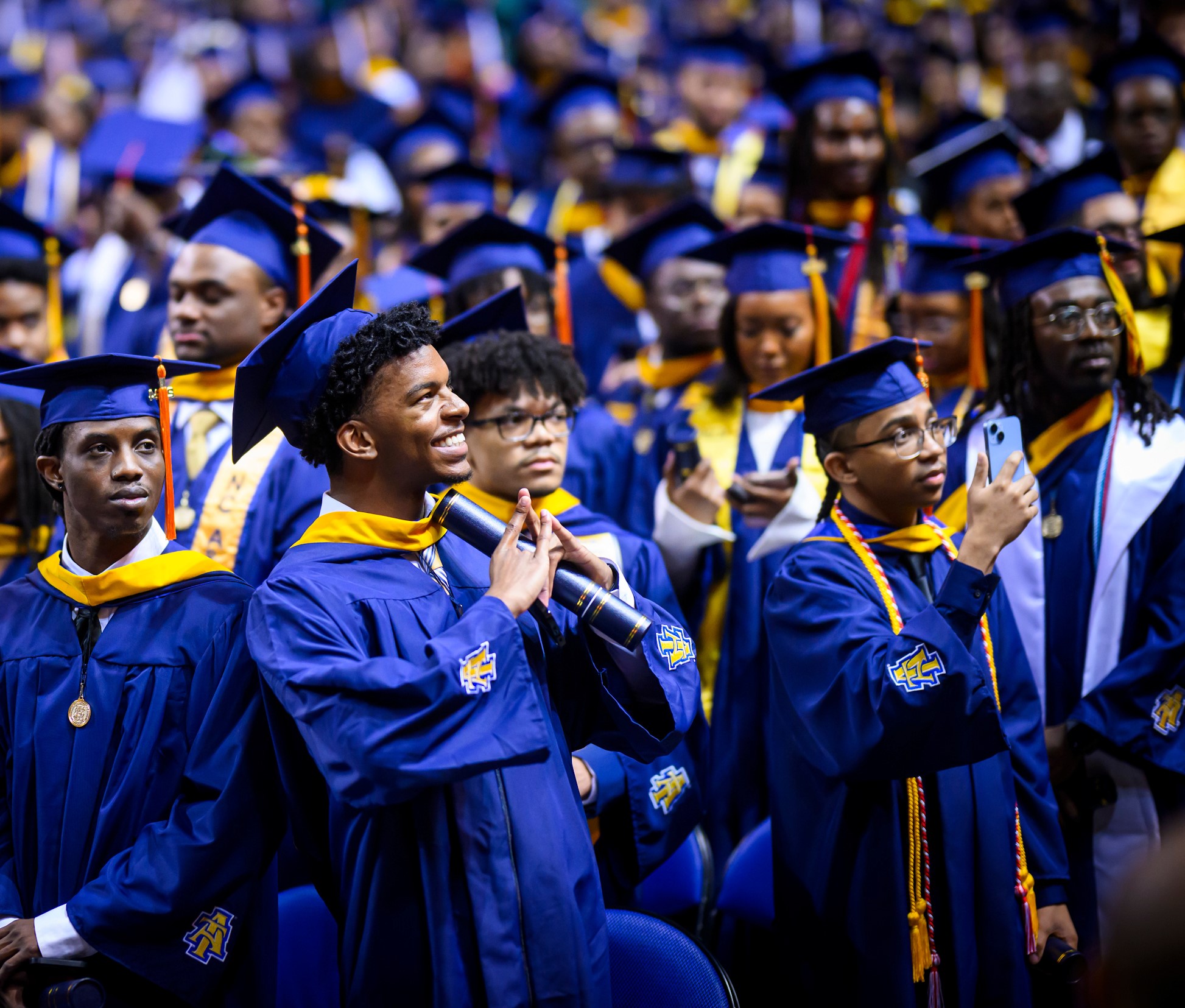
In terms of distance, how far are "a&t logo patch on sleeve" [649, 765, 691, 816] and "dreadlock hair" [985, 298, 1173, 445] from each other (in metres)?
1.56

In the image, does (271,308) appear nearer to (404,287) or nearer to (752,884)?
(404,287)

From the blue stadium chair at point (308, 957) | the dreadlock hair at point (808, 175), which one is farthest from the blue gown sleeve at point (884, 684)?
the dreadlock hair at point (808, 175)

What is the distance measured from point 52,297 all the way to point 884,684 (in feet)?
12.7

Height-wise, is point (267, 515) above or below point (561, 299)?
below

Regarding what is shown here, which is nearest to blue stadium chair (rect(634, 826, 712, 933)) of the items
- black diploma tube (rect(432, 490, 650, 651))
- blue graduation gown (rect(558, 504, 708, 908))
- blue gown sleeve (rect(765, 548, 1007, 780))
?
blue graduation gown (rect(558, 504, 708, 908))

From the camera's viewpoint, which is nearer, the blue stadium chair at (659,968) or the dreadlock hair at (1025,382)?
the blue stadium chair at (659,968)

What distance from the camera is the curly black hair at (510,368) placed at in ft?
11.0

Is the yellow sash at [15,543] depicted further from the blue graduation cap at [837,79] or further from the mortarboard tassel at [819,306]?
the blue graduation cap at [837,79]

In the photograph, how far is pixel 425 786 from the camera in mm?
1980

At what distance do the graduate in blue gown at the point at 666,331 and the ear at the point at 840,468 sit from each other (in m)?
1.38

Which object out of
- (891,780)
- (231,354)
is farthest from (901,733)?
(231,354)

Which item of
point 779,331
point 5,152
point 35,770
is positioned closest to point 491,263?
point 779,331

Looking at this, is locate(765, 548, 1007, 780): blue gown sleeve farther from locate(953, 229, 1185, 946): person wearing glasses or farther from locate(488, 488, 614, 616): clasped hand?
locate(953, 229, 1185, 946): person wearing glasses

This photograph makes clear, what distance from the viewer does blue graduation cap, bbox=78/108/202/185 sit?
635 cm
